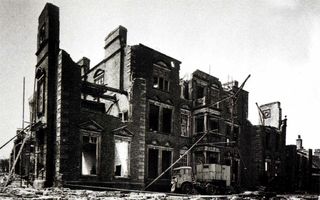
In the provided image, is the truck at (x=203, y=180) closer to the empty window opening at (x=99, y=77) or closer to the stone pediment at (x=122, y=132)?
the stone pediment at (x=122, y=132)

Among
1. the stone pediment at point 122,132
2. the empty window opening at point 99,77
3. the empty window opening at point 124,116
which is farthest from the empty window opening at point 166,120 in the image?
the empty window opening at point 99,77

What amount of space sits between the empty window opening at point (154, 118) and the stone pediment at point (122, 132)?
3.85 metres

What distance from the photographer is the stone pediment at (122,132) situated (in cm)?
2169

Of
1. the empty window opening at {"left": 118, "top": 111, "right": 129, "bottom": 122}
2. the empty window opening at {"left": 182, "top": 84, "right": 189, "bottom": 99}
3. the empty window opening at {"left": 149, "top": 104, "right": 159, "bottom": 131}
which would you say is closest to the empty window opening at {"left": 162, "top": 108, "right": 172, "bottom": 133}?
the empty window opening at {"left": 149, "top": 104, "right": 159, "bottom": 131}

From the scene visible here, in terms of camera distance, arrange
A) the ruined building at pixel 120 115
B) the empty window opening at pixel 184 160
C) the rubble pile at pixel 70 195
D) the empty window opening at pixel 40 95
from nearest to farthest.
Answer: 1. the rubble pile at pixel 70 195
2. the ruined building at pixel 120 115
3. the empty window opening at pixel 40 95
4. the empty window opening at pixel 184 160

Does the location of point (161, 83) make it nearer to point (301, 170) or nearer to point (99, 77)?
point (99, 77)

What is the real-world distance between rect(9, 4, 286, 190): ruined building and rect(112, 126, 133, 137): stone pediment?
8cm

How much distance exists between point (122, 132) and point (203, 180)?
23.6 ft

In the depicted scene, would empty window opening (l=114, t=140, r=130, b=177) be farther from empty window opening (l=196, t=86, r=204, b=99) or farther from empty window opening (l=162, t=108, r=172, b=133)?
empty window opening (l=196, t=86, r=204, b=99)

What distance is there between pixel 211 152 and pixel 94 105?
12.2m

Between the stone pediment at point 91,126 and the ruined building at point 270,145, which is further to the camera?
the ruined building at point 270,145

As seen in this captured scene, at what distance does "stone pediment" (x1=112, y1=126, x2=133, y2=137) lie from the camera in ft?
71.2

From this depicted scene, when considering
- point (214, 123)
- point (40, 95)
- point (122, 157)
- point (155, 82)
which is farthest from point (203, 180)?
point (40, 95)

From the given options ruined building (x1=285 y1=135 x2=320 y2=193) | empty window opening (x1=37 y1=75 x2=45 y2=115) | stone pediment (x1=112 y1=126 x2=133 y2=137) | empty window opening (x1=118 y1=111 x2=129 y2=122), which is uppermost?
empty window opening (x1=37 y1=75 x2=45 y2=115)
